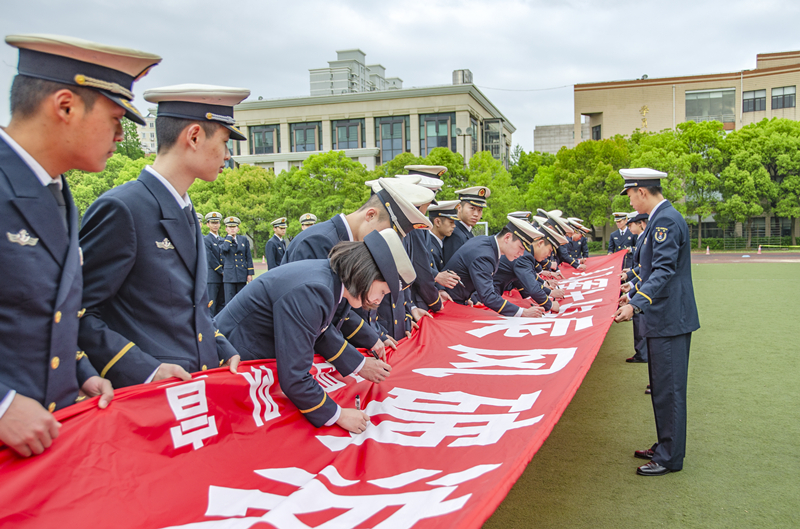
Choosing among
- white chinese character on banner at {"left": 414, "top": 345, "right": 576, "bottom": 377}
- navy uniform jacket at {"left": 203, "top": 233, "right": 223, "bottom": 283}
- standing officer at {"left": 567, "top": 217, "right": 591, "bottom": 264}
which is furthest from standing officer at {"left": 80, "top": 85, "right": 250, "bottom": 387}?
standing officer at {"left": 567, "top": 217, "right": 591, "bottom": 264}

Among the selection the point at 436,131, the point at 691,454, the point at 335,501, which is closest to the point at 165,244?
the point at 335,501

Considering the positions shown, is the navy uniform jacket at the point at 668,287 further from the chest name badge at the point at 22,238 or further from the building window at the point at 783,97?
the building window at the point at 783,97

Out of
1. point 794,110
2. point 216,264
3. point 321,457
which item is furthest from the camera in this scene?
point 794,110

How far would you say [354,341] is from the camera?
2.93 m

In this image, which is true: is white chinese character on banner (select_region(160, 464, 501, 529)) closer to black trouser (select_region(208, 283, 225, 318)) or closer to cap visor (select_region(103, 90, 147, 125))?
cap visor (select_region(103, 90, 147, 125))

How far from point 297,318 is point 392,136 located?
39060 mm

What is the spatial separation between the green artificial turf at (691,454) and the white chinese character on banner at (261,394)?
1.34 meters

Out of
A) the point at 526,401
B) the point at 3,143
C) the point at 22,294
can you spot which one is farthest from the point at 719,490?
the point at 3,143

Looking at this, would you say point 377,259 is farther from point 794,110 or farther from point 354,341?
point 794,110

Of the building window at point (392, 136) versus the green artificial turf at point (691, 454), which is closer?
the green artificial turf at point (691, 454)

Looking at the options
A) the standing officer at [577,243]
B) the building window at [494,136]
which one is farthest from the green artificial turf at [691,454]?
the building window at [494,136]

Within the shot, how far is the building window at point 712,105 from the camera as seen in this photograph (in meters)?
38.3

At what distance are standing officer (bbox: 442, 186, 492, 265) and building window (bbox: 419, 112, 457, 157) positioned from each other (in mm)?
33215

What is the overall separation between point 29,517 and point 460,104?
39.2 meters
